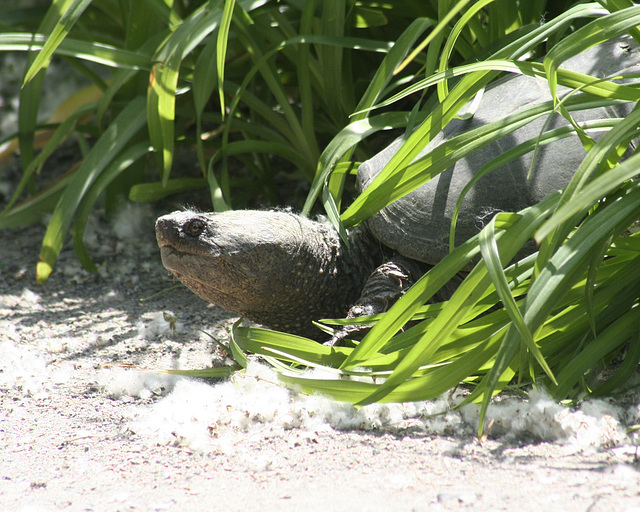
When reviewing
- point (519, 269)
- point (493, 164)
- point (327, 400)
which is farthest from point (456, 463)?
point (493, 164)

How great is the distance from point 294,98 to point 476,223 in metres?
1.51

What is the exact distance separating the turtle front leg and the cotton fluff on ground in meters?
0.39

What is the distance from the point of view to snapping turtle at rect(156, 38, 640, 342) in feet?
5.15

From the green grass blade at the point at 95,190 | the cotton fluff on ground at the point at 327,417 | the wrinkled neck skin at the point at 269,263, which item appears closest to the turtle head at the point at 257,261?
the wrinkled neck skin at the point at 269,263

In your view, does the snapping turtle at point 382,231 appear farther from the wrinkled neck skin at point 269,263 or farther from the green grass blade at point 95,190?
the green grass blade at point 95,190

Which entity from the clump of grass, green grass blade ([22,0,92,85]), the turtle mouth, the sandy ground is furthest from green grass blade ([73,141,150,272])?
the turtle mouth

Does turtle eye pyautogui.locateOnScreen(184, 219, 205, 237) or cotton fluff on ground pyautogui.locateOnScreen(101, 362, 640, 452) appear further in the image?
turtle eye pyautogui.locateOnScreen(184, 219, 205, 237)

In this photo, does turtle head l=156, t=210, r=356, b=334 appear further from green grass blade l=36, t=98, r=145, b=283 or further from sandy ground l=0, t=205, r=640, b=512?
green grass blade l=36, t=98, r=145, b=283

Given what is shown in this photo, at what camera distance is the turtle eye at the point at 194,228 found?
1.56 metres

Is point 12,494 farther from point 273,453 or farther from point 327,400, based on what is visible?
point 327,400

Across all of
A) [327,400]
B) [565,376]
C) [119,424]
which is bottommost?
[119,424]

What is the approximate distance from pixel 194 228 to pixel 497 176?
81 centimetres

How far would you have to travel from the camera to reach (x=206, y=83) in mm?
2166

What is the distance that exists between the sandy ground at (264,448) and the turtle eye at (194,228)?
352 millimetres
